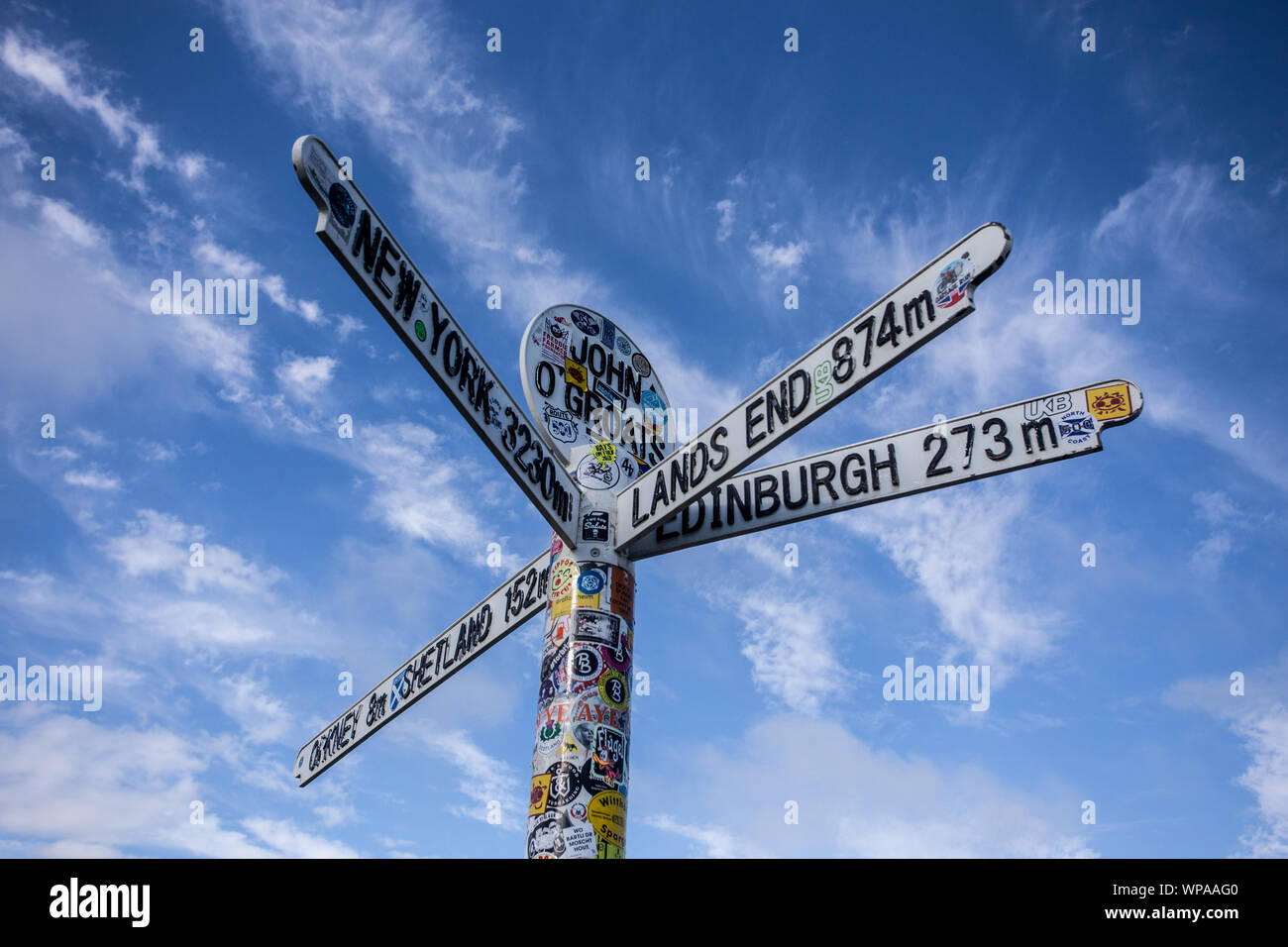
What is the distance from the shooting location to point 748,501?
861cm

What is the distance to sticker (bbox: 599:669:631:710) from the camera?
8.00m

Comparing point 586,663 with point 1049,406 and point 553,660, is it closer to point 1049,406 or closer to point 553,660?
point 553,660

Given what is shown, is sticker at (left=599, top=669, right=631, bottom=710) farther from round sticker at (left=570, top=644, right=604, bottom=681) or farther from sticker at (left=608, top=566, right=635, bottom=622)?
sticker at (left=608, top=566, right=635, bottom=622)

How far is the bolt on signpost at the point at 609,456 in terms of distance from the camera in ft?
21.8

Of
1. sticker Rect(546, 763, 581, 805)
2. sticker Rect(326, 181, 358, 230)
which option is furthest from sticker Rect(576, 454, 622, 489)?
sticker Rect(326, 181, 358, 230)

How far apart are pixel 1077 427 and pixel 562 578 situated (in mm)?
4261

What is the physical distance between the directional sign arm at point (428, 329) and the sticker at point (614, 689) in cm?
119

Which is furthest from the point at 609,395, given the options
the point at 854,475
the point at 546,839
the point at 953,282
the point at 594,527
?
the point at 546,839

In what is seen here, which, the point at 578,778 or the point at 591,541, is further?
the point at 591,541

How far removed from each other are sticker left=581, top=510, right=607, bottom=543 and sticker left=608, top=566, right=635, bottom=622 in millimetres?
294
